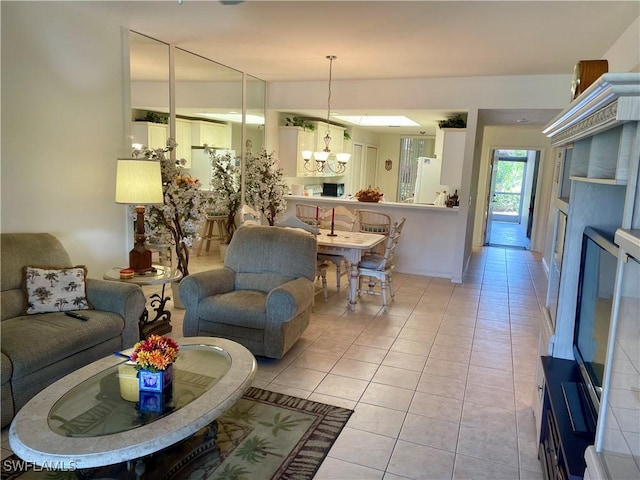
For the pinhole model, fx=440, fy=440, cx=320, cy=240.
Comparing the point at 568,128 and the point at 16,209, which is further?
the point at 16,209

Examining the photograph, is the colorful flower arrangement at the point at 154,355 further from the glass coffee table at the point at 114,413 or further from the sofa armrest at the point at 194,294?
the sofa armrest at the point at 194,294

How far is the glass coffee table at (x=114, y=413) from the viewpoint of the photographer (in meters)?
1.58

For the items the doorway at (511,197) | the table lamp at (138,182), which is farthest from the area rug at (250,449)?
the doorway at (511,197)

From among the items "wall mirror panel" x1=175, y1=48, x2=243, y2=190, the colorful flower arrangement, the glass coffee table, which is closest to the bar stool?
"wall mirror panel" x1=175, y1=48, x2=243, y2=190

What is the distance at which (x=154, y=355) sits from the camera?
196 cm

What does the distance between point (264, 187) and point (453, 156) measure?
8.77ft

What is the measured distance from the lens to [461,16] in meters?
3.29

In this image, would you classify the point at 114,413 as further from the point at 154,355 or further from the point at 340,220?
the point at 340,220

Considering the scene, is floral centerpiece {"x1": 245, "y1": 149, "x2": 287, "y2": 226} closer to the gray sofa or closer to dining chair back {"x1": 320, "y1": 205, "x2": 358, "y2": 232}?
dining chair back {"x1": 320, "y1": 205, "x2": 358, "y2": 232}

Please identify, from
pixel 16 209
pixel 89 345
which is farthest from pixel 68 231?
pixel 89 345

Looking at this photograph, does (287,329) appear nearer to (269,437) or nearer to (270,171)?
(269,437)

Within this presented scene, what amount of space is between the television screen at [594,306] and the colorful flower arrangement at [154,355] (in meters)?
1.76

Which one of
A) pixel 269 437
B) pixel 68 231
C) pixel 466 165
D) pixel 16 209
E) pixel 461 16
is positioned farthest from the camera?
pixel 466 165

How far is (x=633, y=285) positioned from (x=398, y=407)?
1.88 m
